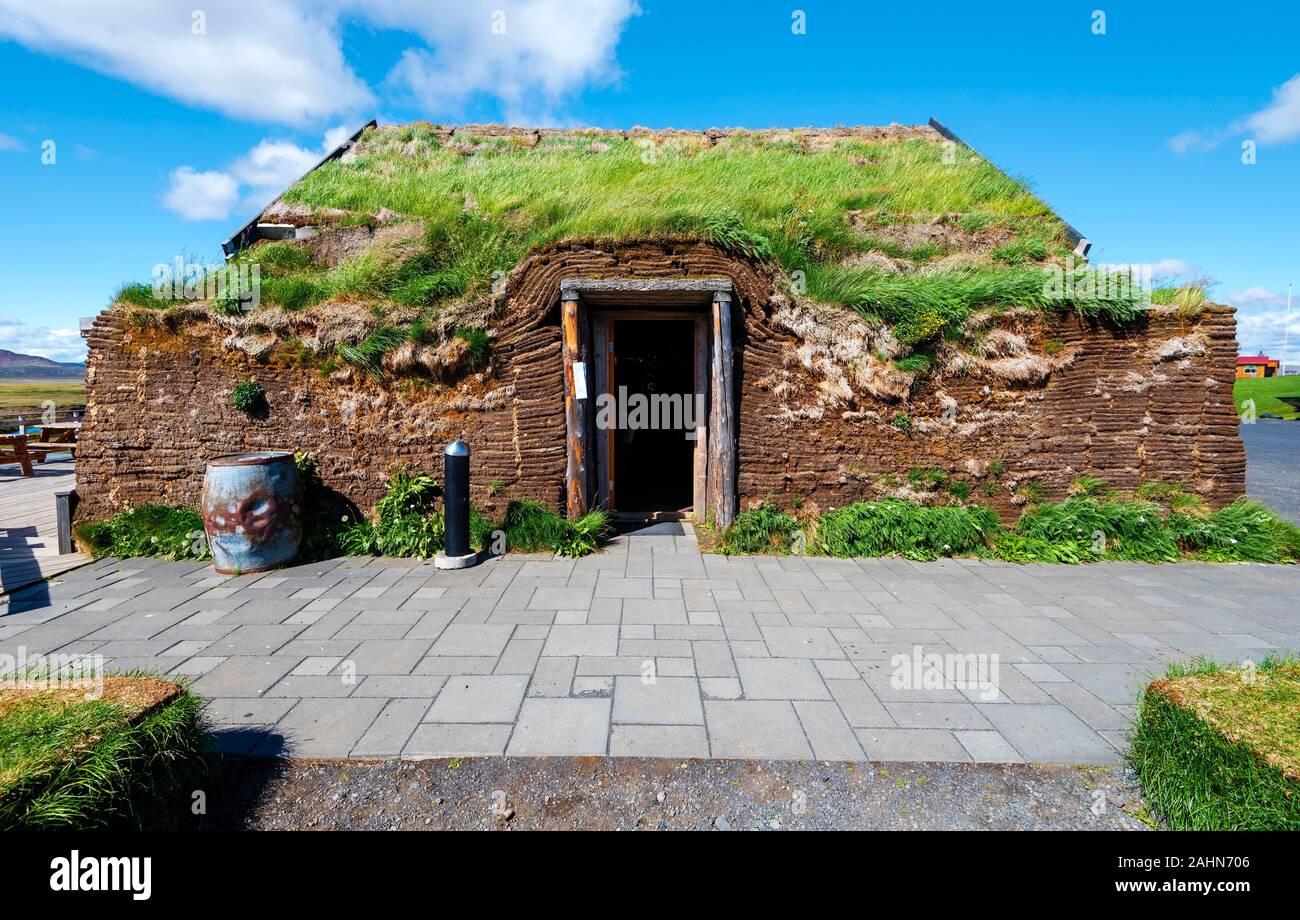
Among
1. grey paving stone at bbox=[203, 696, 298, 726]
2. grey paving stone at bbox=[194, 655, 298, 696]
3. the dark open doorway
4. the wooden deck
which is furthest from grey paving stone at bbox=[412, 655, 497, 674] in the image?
the dark open doorway

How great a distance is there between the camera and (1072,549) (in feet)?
21.2

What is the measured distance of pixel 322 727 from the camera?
10.6ft

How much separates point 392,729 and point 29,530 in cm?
795

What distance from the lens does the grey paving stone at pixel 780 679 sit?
3611mm

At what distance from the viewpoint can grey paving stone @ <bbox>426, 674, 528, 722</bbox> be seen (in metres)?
3.35

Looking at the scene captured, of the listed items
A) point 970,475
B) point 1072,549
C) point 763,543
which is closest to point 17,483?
point 763,543

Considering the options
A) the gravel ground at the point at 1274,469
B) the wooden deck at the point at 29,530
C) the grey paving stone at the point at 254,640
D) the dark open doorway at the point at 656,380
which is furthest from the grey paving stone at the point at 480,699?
the gravel ground at the point at 1274,469

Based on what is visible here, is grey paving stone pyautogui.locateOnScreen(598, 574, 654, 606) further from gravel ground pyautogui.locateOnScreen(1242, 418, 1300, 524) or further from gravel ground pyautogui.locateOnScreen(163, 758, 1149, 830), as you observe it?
gravel ground pyautogui.locateOnScreen(1242, 418, 1300, 524)

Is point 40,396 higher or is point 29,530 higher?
point 40,396

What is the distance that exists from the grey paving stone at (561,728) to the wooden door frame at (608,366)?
3.58 m

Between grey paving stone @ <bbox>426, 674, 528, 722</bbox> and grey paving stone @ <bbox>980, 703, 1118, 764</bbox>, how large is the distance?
9.35ft

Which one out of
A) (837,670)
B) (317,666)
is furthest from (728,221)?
(317,666)

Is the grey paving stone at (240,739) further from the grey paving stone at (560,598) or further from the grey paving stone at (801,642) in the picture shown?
the grey paving stone at (801,642)

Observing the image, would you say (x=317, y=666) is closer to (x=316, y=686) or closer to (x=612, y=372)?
(x=316, y=686)
